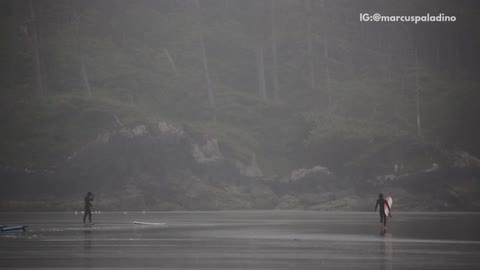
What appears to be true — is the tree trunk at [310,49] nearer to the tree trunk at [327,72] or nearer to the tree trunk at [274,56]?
the tree trunk at [327,72]

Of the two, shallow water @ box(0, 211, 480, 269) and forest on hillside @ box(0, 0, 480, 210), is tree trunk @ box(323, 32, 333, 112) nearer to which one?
forest on hillside @ box(0, 0, 480, 210)

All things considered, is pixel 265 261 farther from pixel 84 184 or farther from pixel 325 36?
pixel 325 36

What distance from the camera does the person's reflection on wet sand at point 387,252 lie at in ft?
74.2

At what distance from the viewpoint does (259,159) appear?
3639 inches

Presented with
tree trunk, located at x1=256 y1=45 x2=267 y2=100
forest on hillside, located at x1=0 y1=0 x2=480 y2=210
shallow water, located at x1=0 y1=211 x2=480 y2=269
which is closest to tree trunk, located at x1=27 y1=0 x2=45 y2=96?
forest on hillside, located at x1=0 y1=0 x2=480 y2=210

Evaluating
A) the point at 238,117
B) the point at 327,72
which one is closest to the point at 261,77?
the point at 238,117

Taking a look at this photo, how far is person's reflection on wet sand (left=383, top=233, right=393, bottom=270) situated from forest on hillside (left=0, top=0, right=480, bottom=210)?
151 feet

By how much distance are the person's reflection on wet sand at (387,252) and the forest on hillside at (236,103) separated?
4609 cm

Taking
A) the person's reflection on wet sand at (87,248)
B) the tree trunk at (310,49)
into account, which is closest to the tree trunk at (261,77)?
the tree trunk at (310,49)

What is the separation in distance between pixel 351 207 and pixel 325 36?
5327 cm

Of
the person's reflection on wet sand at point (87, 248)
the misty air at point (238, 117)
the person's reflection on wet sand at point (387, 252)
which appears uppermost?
the misty air at point (238, 117)

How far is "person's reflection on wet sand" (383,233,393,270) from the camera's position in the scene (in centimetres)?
2262

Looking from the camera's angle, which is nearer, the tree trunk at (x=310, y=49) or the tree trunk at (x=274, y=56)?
the tree trunk at (x=274, y=56)

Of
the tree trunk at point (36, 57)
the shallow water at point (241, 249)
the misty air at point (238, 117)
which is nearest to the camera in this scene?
the shallow water at point (241, 249)
